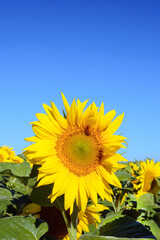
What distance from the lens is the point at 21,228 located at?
66.4 inches

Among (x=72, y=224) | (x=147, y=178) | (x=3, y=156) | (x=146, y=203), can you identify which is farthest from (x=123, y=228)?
(x=3, y=156)

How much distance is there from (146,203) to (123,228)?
1478 mm

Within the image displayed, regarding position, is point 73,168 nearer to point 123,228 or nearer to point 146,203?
point 123,228

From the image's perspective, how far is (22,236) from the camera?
5.43 ft

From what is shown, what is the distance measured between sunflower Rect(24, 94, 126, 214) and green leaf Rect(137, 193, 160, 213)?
1.51 meters

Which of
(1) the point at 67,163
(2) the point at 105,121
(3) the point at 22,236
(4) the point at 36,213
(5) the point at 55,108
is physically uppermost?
(5) the point at 55,108

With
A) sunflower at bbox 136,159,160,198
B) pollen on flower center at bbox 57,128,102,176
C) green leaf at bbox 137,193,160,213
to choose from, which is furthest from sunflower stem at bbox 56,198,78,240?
sunflower at bbox 136,159,160,198

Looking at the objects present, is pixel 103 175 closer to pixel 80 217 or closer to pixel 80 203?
pixel 80 203

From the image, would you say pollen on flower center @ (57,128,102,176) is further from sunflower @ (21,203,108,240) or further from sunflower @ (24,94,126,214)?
sunflower @ (21,203,108,240)

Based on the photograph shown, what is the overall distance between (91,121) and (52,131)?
0.88 feet

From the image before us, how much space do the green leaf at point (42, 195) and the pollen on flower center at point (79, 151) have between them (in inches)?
7.7

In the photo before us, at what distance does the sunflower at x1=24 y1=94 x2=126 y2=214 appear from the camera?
5.94ft

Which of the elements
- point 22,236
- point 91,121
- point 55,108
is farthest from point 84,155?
point 22,236

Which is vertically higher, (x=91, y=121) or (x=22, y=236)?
(x=91, y=121)
